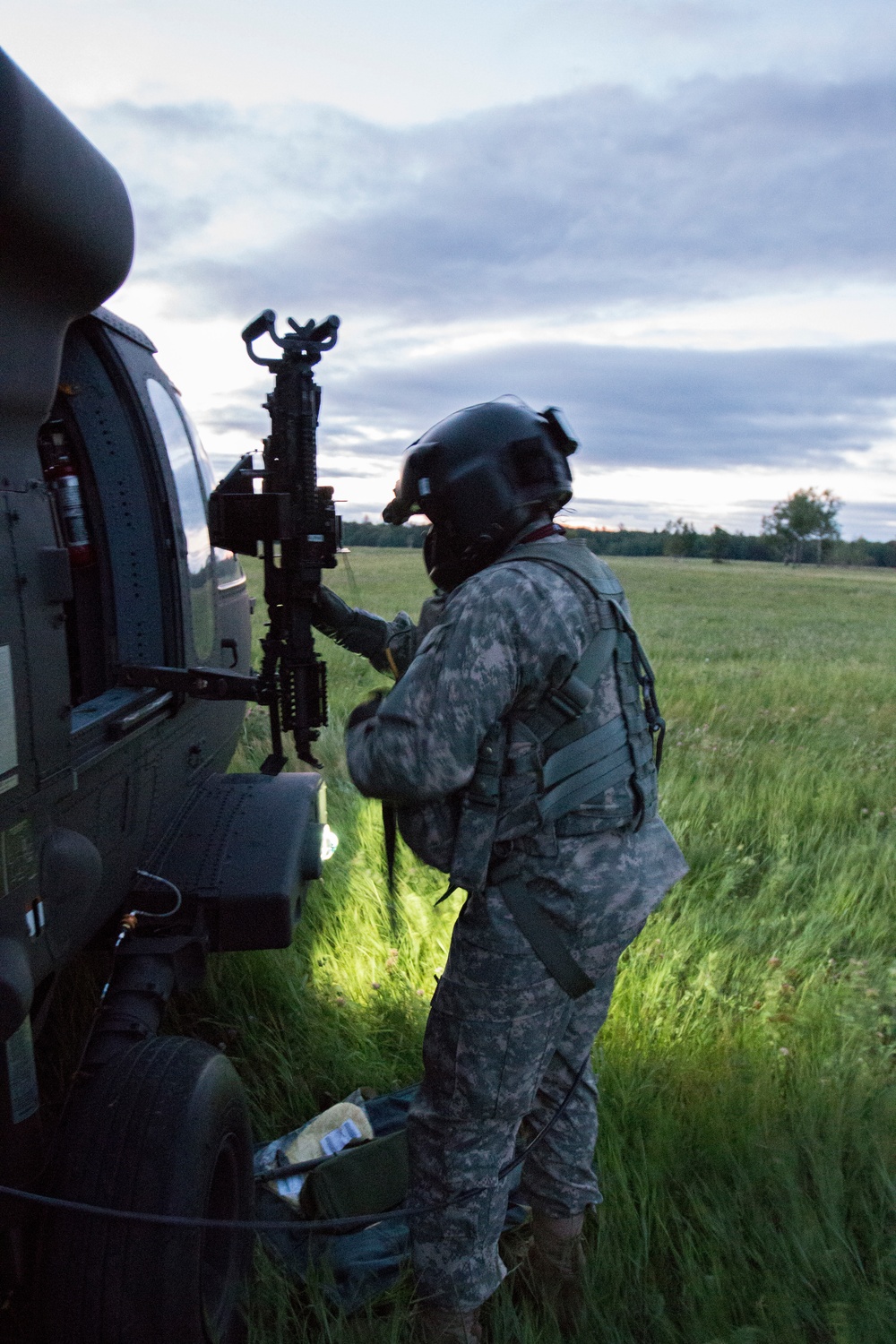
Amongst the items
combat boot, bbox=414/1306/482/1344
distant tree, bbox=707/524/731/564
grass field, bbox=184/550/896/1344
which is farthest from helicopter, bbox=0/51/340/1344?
distant tree, bbox=707/524/731/564

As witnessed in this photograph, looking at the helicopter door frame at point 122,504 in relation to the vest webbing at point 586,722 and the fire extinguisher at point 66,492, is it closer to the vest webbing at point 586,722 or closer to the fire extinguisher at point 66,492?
the fire extinguisher at point 66,492


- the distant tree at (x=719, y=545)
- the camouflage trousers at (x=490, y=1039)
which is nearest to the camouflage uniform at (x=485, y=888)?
the camouflage trousers at (x=490, y=1039)

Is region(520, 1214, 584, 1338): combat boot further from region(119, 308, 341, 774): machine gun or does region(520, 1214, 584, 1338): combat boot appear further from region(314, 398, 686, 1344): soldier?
region(119, 308, 341, 774): machine gun

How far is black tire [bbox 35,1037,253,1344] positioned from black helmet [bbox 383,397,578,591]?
1.37 m

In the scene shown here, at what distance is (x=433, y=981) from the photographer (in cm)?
389

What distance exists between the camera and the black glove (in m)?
2.43

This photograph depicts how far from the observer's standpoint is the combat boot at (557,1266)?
8.41ft

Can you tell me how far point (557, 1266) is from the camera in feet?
8.71

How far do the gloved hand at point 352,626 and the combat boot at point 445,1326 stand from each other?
5.74 ft

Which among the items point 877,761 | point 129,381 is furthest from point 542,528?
point 877,761

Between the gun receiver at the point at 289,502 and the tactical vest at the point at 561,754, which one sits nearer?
the tactical vest at the point at 561,754

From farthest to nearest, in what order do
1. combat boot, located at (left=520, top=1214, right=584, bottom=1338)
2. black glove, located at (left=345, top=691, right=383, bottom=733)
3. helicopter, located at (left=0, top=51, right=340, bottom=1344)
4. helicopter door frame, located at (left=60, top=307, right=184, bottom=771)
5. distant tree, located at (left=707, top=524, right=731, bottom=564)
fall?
1. distant tree, located at (left=707, top=524, right=731, bottom=564)
2. helicopter door frame, located at (left=60, top=307, right=184, bottom=771)
3. combat boot, located at (left=520, top=1214, right=584, bottom=1338)
4. black glove, located at (left=345, top=691, right=383, bottom=733)
5. helicopter, located at (left=0, top=51, right=340, bottom=1344)

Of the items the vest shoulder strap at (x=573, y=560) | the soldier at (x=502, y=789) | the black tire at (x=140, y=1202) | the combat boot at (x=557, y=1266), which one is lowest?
the combat boot at (x=557, y=1266)

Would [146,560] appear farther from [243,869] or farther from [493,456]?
[493,456]
